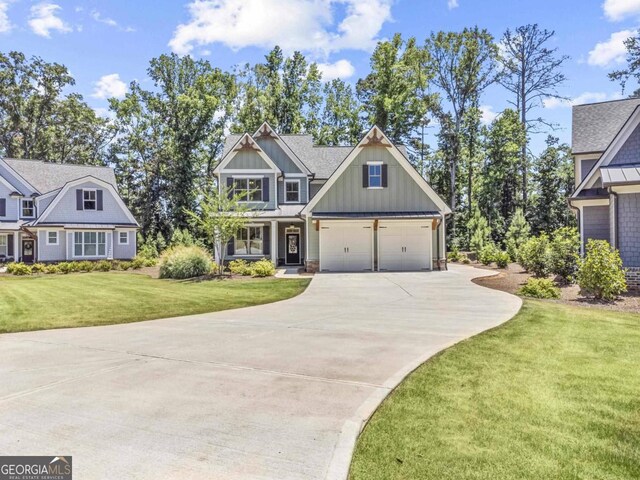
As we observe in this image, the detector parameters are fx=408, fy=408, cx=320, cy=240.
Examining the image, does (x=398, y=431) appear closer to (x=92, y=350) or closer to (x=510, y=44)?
(x=92, y=350)

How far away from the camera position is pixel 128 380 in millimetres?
5188

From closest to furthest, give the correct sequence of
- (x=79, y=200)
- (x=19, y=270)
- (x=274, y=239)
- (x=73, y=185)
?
(x=19, y=270) → (x=274, y=239) → (x=73, y=185) → (x=79, y=200)

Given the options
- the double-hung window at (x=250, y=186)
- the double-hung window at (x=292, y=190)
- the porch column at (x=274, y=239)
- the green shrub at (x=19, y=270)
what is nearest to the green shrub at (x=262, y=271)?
the porch column at (x=274, y=239)

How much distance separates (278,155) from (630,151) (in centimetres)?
1844

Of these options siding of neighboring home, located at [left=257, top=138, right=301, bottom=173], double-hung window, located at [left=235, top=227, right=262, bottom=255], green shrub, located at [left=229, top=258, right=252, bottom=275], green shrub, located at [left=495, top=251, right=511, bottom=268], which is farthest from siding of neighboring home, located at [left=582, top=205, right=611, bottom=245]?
double-hung window, located at [left=235, top=227, right=262, bottom=255]

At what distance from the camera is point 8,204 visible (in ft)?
99.4

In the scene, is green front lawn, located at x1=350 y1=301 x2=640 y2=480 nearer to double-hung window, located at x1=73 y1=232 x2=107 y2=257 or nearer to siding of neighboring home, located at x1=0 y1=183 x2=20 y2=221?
double-hung window, located at x1=73 y1=232 x2=107 y2=257

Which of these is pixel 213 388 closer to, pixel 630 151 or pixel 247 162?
pixel 630 151

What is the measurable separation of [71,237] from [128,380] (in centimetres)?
2843

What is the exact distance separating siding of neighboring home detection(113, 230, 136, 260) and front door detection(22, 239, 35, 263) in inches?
231

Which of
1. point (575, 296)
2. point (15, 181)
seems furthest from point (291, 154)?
point (15, 181)

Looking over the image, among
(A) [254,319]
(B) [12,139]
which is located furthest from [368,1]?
(B) [12,139]

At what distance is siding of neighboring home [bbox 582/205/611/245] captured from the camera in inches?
675

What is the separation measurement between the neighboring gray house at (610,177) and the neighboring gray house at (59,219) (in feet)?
97.7
